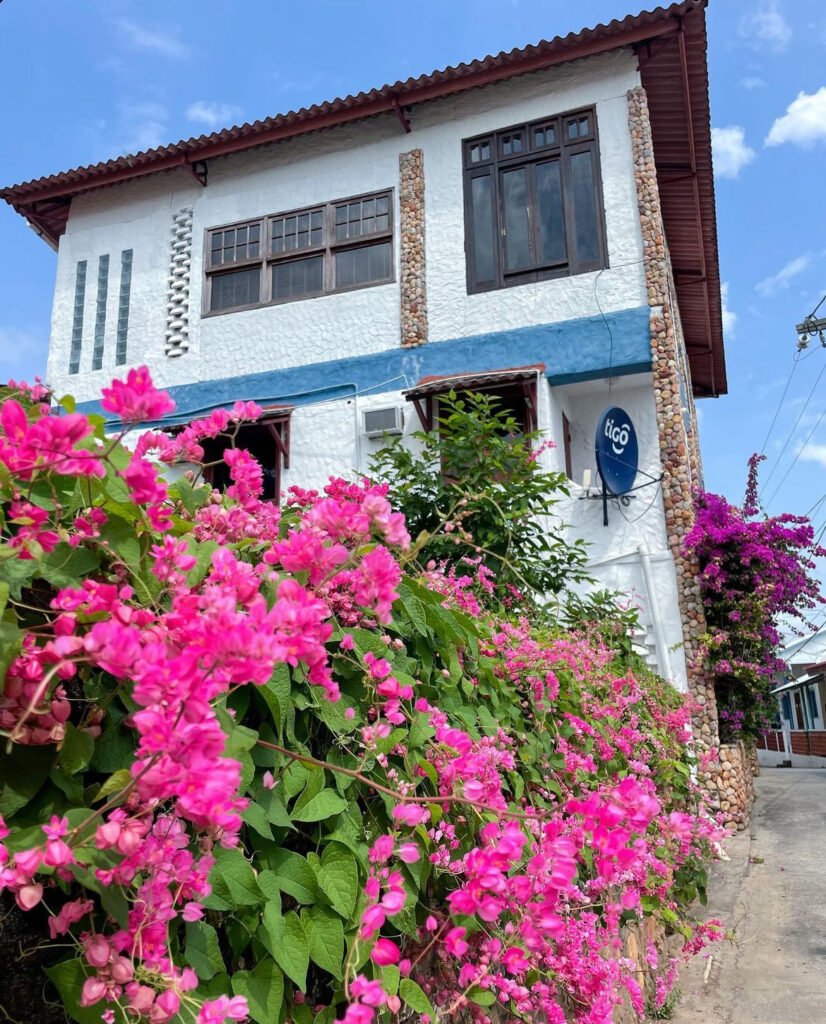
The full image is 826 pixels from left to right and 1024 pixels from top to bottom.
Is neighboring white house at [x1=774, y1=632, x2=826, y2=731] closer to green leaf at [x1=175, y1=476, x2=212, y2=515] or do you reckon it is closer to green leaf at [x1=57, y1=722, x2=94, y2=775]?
green leaf at [x1=175, y1=476, x2=212, y2=515]

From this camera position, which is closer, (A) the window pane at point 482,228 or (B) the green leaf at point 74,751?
(B) the green leaf at point 74,751

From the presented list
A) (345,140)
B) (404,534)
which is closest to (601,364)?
(345,140)

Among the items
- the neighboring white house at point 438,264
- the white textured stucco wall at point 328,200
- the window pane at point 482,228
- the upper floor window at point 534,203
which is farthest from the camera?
the window pane at point 482,228

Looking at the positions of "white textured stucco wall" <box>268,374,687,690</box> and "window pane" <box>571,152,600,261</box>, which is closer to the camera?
"white textured stucco wall" <box>268,374,687,690</box>

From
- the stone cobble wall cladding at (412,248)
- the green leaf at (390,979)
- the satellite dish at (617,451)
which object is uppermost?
the stone cobble wall cladding at (412,248)

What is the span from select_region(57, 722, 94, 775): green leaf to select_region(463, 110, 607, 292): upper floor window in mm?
9885

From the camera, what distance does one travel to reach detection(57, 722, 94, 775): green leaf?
1.07 metres

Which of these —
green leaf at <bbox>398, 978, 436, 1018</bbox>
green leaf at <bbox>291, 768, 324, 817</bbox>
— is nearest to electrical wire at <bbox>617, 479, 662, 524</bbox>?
green leaf at <bbox>398, 978, 436, 1018</bbox>

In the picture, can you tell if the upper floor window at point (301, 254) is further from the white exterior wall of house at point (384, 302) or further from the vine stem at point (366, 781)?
the vine stem at point (366, 781)

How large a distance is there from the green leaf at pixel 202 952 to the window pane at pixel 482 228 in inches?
396

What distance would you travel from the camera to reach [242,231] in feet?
39.2

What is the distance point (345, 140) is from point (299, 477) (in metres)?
4.83

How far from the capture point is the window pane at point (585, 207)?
1016 cm

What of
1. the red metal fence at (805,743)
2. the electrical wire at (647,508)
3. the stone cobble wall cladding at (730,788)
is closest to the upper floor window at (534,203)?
the electrical wire at (647,508)
